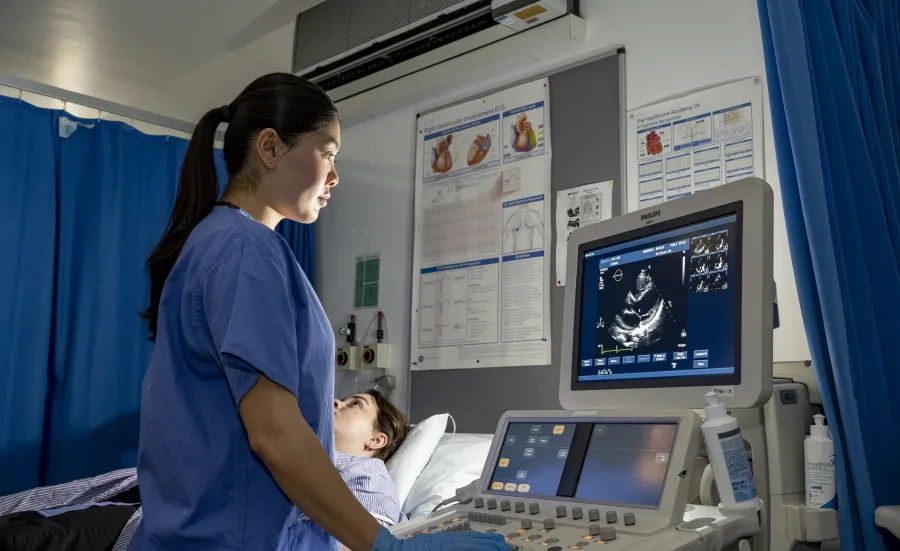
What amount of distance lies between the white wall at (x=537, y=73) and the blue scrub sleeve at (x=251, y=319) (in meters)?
1.44

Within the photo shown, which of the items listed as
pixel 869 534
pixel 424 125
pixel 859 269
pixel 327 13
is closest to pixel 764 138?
pixel 859 269

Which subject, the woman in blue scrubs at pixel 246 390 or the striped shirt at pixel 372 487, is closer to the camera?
the woman in blue scrubs at pixel 246 390

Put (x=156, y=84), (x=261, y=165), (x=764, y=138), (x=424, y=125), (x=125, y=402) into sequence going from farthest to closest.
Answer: (x=156, y=84)
(x=424, y=125)
(x=125, y=402)
(x=764, y=138)
(x=261, y=165)

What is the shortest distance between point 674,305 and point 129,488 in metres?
1.60

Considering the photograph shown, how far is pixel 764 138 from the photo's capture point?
2.13 metres

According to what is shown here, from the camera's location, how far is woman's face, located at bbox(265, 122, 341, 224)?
1222 mm

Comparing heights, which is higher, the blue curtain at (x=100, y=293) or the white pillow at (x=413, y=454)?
the blue curtain at (x=100, y=293)

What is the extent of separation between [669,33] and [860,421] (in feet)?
4.84

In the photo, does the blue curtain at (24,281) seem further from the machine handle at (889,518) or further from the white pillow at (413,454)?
the machine handle at (889,518)

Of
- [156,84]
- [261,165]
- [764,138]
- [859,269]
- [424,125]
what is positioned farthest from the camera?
[156,84]

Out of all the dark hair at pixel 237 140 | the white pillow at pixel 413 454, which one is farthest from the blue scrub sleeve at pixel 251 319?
the white pillow at pixel 413 454

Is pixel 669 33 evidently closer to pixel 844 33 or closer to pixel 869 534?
pixel 844 33

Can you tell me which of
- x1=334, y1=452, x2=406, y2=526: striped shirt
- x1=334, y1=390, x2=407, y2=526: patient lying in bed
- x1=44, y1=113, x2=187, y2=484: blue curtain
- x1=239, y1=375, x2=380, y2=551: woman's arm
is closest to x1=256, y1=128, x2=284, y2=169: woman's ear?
x1=239, y1=375, x2=380, y2=551: woman's arm

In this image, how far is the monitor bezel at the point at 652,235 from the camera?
4.00ft
